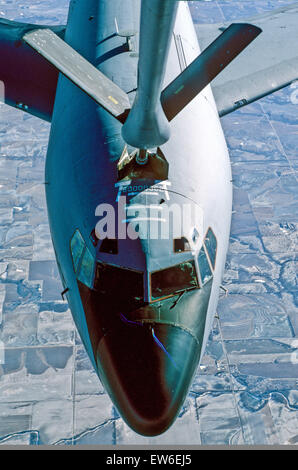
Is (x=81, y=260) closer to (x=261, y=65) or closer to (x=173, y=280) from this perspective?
(x=173, y=280)

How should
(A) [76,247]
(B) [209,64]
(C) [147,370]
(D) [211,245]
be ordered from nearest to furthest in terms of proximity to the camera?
(B) [209,64], (C) [147,370], (A) [76,247], (D) [211,245]

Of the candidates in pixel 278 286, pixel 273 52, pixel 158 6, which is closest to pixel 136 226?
pixel 158 6

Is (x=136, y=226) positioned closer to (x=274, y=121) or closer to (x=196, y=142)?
(x=196, y=142)

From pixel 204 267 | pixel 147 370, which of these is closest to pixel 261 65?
pixel 204 267

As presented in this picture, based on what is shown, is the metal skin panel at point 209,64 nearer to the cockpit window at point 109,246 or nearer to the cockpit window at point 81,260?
the cockpit window at point 109,246

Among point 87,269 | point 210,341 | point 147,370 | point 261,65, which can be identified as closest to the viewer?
point 147,370

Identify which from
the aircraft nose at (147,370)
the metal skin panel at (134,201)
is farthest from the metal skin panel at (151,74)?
the aircraft nose at (147,370)

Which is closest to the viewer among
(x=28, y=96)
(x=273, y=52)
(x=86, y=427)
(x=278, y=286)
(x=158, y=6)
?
(x=158, y=6)
